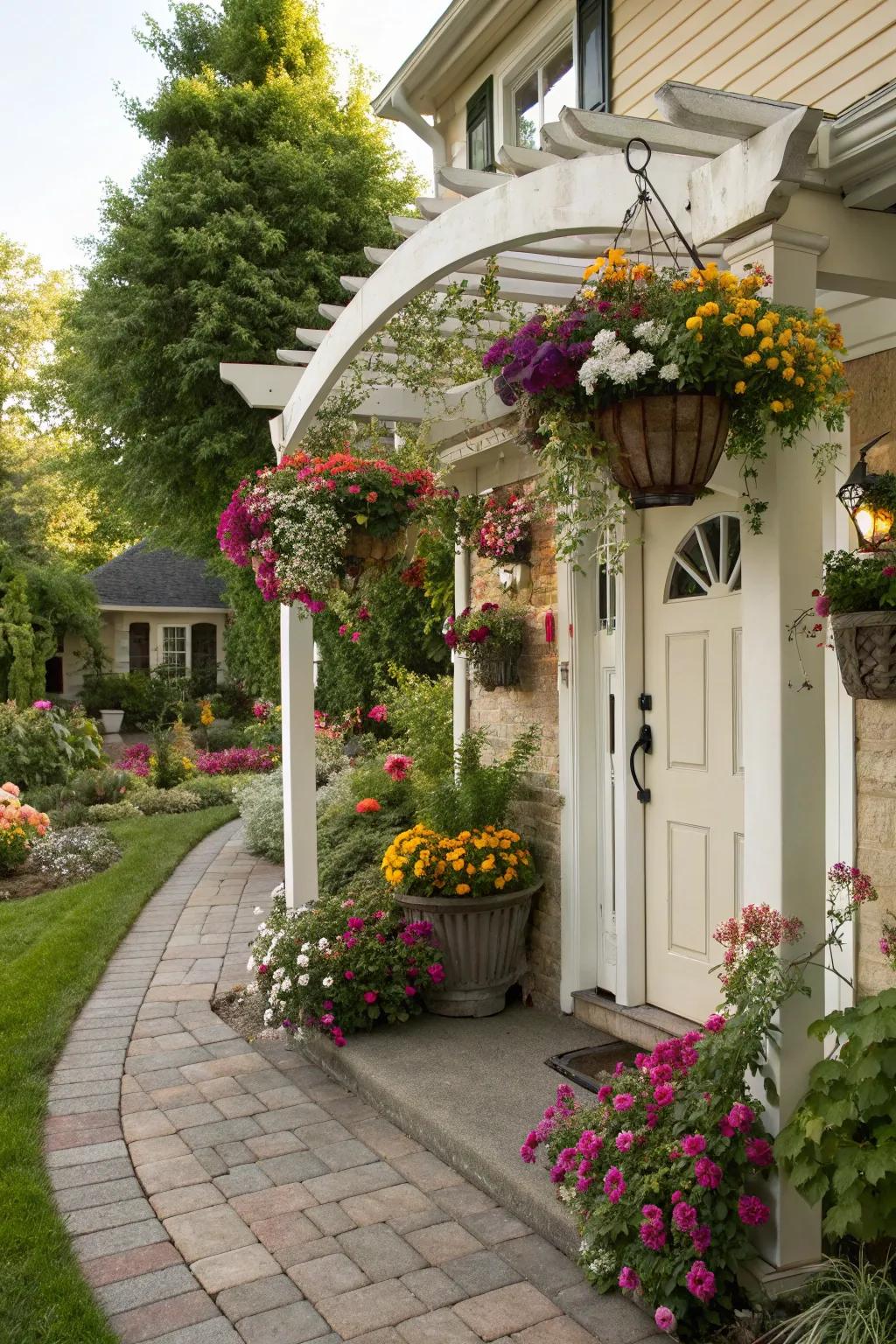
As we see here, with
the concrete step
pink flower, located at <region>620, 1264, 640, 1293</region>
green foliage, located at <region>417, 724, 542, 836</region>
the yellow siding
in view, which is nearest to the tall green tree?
the yellow siding

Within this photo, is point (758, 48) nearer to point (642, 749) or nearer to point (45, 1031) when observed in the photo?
point (642, 749)

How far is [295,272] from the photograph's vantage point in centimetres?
1323

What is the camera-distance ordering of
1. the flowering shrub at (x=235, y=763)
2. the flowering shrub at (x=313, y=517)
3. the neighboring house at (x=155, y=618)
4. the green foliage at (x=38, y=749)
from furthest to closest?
1. the neighboring house at (x=155, y=618)
2. the flowering shrub at (x=235, y=763)
3. the green foliage at (x=38, y=749)
4. the flowering shrub at (x=313, y=517)

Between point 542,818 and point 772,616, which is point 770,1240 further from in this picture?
point 542,818

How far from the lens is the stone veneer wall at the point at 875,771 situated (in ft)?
11.4

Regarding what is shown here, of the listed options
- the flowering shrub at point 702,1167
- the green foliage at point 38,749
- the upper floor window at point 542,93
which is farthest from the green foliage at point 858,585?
the green foliage at point 38,749

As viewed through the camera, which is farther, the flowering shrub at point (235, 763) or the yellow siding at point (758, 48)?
the flowering shrub at point (235, 763)

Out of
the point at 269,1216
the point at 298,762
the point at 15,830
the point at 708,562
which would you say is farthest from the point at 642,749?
the point at 15,830

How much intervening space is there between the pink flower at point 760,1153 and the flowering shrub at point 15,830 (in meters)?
7.75

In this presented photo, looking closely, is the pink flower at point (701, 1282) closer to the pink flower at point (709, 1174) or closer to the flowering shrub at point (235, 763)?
the pink flower at point (709, 1174)

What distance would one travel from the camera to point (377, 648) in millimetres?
13172

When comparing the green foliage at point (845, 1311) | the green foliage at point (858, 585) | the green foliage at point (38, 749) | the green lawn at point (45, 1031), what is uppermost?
the green foliage at point (858, 585)

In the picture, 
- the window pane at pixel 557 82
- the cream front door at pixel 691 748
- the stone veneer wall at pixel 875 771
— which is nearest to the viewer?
the stone veneer wall at pixel 875 771

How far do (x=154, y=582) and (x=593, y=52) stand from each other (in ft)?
66.9
